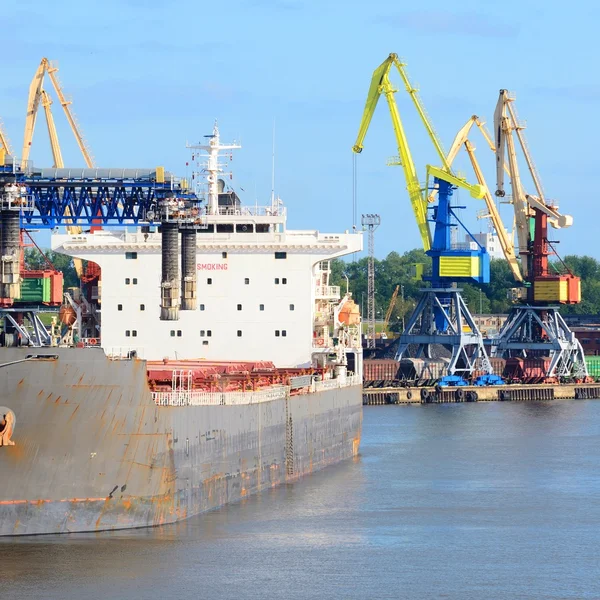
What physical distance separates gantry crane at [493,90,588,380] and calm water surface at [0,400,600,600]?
48.4 meters

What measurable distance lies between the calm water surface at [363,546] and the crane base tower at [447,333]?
4763cm

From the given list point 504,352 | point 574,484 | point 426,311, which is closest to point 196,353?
point 574,484

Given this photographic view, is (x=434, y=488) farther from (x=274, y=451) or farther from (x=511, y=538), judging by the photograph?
(x=511, y=538)

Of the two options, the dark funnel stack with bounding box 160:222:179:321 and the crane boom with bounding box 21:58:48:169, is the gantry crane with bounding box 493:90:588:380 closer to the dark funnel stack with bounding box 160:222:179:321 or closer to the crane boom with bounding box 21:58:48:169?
the crane boom with bounding box 21:58:48:169

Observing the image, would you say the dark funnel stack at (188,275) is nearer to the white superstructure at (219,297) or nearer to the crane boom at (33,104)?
the white superstructure at (219,297)

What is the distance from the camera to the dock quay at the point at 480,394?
8438 centimetres

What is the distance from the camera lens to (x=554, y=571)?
2791 centimetres

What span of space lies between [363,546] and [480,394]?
197ft

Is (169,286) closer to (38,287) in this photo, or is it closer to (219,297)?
(219,297)

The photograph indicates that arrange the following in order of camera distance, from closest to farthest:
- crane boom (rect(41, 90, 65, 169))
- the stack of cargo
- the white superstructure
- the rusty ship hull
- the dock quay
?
the rusty ship hull, the white superstructure, the stack of cargo, crane boom (rect(41, 90, 65, 169)), the dock quay

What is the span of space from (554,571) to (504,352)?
71462 mm

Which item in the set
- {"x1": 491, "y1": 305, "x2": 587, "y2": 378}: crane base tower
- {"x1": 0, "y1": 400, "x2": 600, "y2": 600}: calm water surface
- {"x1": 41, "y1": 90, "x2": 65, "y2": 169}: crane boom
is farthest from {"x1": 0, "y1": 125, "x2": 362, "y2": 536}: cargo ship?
{"x1": 491, "y1": 305, "x2": 587, "y2": 378}: crane base tower

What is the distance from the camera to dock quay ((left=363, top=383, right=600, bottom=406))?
277ft

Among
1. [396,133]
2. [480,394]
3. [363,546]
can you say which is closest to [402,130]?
[396,133]
